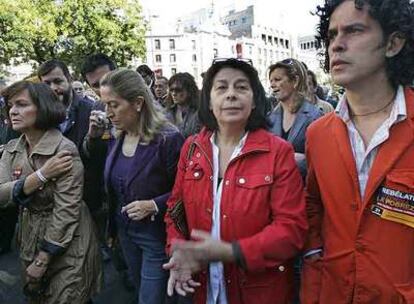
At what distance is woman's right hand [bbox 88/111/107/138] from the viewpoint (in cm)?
312

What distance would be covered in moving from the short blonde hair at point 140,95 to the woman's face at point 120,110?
26 mm

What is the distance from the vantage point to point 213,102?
2260 millimetres

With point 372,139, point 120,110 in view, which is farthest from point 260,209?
point 120,110

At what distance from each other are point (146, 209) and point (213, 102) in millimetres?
899

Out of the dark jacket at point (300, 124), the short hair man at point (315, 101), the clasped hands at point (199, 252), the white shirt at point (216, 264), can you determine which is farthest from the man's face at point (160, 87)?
the clasped hands at point (199, 252)

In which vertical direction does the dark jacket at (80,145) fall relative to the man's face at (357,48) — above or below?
below

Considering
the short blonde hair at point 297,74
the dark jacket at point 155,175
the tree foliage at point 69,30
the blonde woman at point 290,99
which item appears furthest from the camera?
the tree foliage at point 69,30

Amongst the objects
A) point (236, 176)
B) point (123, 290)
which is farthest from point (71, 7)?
point (236, 176)

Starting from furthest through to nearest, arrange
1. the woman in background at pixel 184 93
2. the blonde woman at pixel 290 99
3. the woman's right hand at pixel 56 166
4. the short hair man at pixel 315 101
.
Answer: the woman in background at pixel 184 93 < the short hair man at pixel 315 101 < the blonde woman at pixel 290 99 < the woman's right hand at pixel 56 166

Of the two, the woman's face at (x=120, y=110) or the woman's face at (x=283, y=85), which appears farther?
the woman's face at (x=283, y=85)

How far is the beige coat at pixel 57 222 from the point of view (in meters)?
2.70

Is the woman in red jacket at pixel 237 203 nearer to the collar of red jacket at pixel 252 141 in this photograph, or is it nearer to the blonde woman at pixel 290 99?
the collar of red jacket at pixel 252 141

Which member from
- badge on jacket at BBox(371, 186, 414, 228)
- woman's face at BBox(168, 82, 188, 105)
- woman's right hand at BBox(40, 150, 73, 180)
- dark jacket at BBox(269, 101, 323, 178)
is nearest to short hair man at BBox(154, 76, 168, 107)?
woman's face at BBox(168, 82, 188, 105)

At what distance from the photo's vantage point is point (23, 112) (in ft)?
9.00
